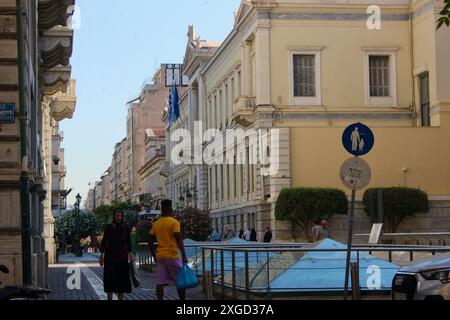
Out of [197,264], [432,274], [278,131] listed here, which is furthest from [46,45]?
[278,131]

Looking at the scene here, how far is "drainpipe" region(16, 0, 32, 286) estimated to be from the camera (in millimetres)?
17594

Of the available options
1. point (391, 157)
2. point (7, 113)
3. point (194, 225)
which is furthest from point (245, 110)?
point (7, 113)

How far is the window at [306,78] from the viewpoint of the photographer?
60906 mm

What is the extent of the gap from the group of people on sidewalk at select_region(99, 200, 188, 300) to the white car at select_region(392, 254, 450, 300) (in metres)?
3.85

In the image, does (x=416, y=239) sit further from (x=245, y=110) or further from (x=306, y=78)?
(x=245, y=110)

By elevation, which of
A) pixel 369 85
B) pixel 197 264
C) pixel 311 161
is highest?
pixel 369 85

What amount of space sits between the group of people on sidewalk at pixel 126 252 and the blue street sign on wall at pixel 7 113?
249 centimetres

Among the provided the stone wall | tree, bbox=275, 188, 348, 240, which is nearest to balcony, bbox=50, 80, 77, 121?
tree, bbox=275, 188, 348, 240

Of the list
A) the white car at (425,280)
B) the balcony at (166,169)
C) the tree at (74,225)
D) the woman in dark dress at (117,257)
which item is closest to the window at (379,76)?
the tree at (74,225)

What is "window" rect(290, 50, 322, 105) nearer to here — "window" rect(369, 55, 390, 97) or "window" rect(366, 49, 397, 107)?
"window" rect(366, 49, 397, 107)

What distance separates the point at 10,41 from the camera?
61.8 ft

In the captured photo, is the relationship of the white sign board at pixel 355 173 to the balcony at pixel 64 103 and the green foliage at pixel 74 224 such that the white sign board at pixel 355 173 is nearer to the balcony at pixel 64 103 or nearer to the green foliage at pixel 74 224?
the balcony at pixel 64 103
